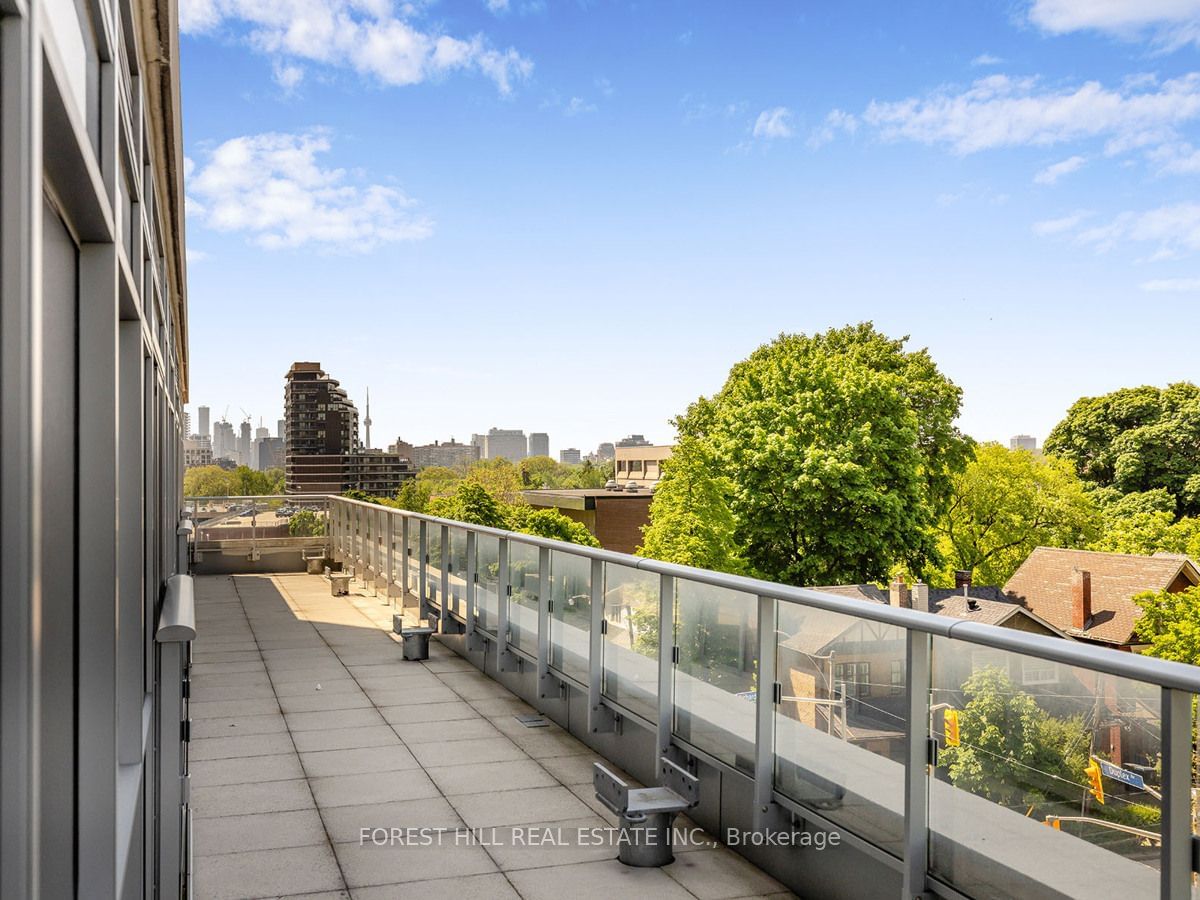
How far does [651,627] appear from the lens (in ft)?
19.4

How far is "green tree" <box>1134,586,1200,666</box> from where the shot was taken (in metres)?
34.8

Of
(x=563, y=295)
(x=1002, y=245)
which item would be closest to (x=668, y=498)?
(x=1002, y=245)

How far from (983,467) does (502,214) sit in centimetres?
5838

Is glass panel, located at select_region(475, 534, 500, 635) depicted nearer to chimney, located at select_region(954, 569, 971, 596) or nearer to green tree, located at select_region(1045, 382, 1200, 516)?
chimney, located at select_region(954, 569, 971, 596)

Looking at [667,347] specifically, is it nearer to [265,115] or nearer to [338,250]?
[338,250]

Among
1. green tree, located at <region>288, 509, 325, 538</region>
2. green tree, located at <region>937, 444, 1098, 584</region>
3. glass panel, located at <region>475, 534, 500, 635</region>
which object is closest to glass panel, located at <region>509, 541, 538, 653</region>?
glass panel, located at <region>475, 534, 500, 635</region>

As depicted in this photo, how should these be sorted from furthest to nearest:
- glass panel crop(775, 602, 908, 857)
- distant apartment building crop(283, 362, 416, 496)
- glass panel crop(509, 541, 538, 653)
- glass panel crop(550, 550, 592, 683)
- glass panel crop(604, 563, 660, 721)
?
1. distant apartment building crop(283, 362, 416, 496)
2. glass panel crop(509, 541, 538, 653)
3. glass panel crop(550, 550, 592, 683)
4. glass panel crop(604, 563, 660, 721)
5. glass panel crop(775, 602, 908, 857)

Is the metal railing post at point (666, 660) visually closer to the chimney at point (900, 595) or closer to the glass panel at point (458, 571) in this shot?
the glass panel at point (458, 571)

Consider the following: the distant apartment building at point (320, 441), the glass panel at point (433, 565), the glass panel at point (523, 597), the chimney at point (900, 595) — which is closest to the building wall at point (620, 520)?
the chimney at point (900, 595)

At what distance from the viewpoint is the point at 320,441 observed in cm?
15412

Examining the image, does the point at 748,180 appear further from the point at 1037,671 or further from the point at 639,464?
the point at 1037,671

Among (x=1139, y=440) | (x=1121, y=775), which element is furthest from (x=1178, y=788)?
(x=1139, y=440)

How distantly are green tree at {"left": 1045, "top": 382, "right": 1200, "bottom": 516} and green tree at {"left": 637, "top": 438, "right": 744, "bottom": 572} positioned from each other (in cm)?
2851

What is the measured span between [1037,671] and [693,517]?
33.3 m
